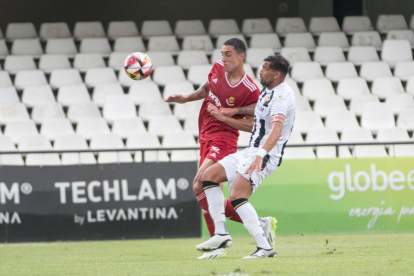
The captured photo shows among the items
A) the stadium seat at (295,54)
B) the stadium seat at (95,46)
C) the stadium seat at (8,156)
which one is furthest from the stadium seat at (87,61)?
the stadium seat at (295,54)

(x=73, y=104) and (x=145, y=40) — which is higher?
(x=145, y=40)

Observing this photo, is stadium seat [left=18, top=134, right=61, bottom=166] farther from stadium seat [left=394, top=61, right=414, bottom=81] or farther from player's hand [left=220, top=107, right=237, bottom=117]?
stadium seat [left=394, top=61, right=414, bottom=81]

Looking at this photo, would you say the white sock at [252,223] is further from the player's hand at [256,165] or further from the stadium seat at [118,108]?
the stadium seat at [118,108]

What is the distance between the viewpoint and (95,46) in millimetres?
17516

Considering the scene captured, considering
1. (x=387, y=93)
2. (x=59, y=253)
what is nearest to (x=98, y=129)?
(x=59, y=253)

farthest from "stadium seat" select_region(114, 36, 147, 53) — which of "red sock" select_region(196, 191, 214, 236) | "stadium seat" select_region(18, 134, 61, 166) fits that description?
"red sock" select_region(196, 191, 214, 236)

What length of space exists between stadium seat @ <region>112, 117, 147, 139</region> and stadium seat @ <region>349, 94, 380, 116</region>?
418 cm

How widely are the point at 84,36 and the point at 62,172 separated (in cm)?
580

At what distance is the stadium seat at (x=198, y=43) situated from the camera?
1784 cm

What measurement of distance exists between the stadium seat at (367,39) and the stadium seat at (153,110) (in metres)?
5.13

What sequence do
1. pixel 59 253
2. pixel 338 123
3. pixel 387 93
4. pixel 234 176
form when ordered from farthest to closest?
pixel 387 93, pixel 338 123, pixel 59 253, pixel 234 176

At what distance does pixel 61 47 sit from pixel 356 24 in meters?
6.63

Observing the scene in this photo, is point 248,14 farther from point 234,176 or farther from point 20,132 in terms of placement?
point 234,176

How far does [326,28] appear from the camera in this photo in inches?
750
